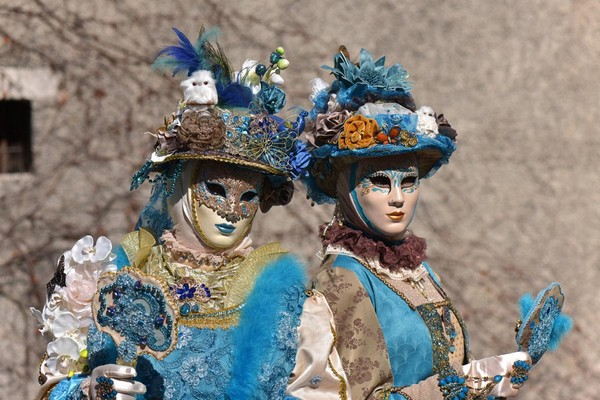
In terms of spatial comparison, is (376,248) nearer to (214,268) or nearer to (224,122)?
(214,268)

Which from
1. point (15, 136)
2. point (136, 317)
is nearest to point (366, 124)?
point (136, 317)

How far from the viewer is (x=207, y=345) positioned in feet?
15.3

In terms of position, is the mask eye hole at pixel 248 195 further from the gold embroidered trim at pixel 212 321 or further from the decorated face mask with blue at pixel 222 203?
the gold embroidered trim at pixel 212 321

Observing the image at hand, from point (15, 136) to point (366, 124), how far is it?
2815 millimetres

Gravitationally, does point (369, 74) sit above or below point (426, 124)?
above

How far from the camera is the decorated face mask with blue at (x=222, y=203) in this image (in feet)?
15.8

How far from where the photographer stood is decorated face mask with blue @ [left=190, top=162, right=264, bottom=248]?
15.8 ft

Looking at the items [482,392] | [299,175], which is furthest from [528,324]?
[299,175]

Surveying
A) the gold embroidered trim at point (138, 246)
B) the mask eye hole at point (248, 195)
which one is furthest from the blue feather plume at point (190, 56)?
the gold embroidered trim at point (138, 246)

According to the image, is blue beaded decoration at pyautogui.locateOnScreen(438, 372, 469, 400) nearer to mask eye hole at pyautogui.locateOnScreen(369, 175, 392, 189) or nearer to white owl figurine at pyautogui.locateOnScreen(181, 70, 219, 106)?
mask eye hole at pyautogui.locateOnScreen(369, 175, 392, 189)

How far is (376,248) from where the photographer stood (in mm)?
5086

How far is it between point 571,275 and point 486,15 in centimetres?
149

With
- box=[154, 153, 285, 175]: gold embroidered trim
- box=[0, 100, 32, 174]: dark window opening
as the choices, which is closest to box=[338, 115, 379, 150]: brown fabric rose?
box=[154, 153, 285, 175]: gold embroidered trim

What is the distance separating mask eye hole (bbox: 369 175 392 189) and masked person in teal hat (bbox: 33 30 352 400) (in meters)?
0.25
